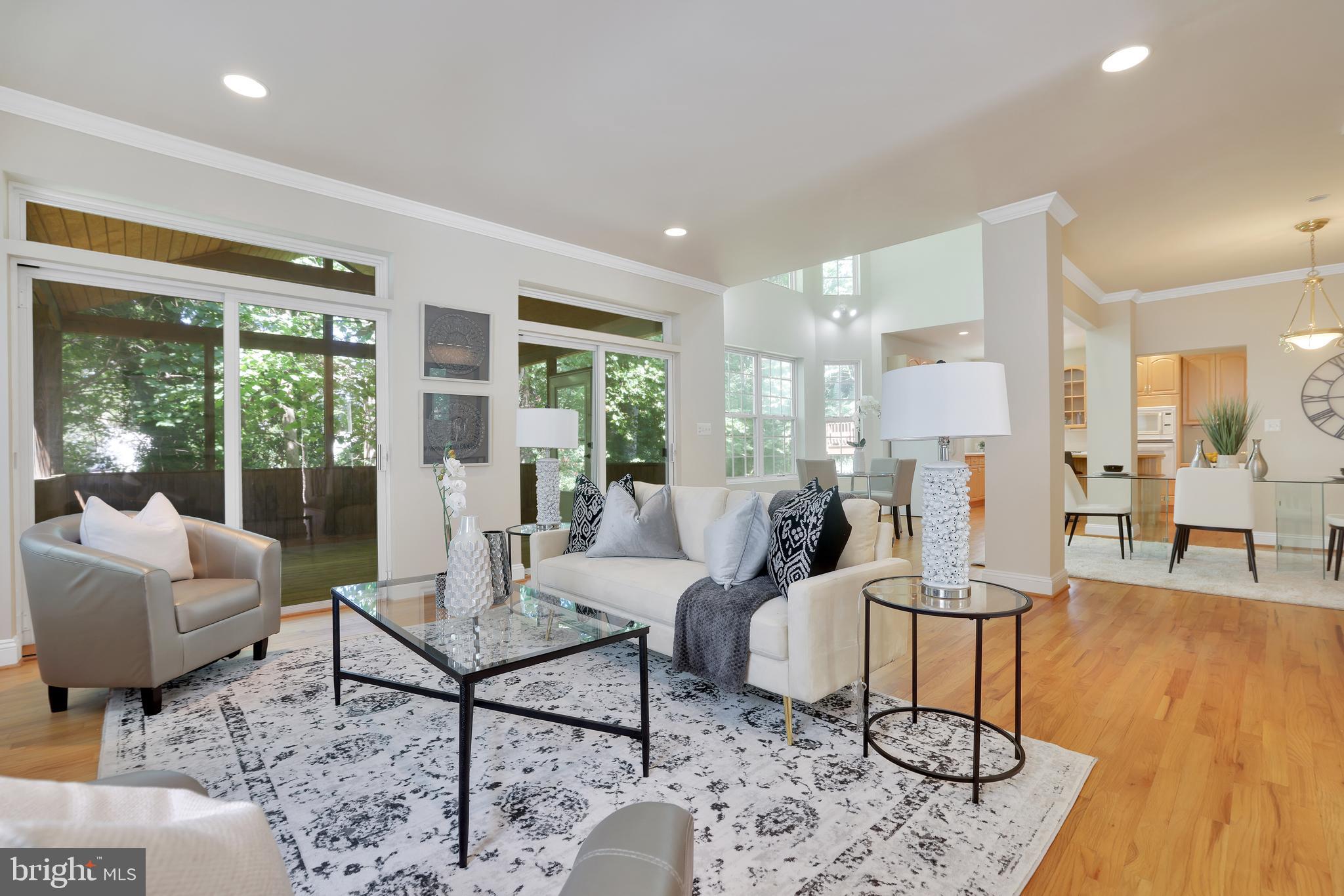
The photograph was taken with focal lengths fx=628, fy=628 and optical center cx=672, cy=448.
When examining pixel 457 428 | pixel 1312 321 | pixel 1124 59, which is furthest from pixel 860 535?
pixel 1312 321

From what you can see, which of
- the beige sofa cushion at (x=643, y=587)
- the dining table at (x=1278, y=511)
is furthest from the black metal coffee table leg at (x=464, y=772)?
the dining table at (x=1278, y=511)

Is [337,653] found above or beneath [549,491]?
beneath

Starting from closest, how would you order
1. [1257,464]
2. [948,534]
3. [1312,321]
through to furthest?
[948,534]
[1257,464]
[1312,321]

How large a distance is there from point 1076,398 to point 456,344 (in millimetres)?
9898

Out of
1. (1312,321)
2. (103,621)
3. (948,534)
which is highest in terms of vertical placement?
(1312,321)

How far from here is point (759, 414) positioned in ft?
25.7

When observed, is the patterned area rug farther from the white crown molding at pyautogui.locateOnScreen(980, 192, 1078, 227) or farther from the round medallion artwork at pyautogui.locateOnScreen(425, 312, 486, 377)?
the white crown molding at pyautogui.locateOnScreen(980, 192, 1078, 227)

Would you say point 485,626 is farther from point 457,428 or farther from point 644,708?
point 457,428

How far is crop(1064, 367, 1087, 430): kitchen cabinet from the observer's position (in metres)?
10.0

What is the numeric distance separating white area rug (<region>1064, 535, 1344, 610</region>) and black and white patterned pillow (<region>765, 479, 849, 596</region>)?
348 centimetres

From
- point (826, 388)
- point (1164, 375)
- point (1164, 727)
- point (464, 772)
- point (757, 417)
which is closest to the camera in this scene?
point (464, 772)

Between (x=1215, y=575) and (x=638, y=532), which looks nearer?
(x=638, y=532)

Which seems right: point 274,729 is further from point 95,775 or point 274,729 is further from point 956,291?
point 956,291

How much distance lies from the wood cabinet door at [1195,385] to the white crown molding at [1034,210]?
6508 millimetres
